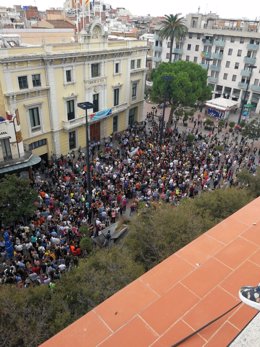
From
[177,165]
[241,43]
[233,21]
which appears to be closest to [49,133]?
[177,165]

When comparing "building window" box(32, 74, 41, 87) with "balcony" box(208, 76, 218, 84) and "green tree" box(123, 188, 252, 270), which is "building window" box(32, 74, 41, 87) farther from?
"balcony" box(208, 76, 218, 84)

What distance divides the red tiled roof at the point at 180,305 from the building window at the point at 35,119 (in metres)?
21.8

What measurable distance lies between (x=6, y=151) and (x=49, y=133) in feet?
19.1

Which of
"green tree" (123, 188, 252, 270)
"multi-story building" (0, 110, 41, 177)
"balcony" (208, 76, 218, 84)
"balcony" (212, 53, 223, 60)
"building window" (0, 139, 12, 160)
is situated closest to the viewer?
"green tree" (123, 188, 252, 270)

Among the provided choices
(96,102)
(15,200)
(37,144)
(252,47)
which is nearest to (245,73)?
(252,47)

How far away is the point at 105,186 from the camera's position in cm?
2292

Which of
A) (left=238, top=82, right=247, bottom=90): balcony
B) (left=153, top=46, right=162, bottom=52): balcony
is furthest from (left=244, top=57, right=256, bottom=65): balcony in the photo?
(left=153, top=46, right=162, bottom=52): balcony

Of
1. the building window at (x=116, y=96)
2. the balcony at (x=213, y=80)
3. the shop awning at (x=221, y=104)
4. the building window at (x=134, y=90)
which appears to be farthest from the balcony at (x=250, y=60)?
the building window at (x=116, y=96)

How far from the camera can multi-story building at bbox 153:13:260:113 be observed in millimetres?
46500

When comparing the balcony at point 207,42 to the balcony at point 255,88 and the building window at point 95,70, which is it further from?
the building window at point 95,70

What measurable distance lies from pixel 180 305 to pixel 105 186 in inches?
669

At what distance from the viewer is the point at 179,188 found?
2303cm

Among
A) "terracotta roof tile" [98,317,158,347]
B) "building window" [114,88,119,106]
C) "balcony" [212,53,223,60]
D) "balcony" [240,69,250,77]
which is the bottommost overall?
"building window" [114,88,119,106]

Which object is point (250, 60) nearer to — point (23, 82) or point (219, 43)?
point (219, 43)
